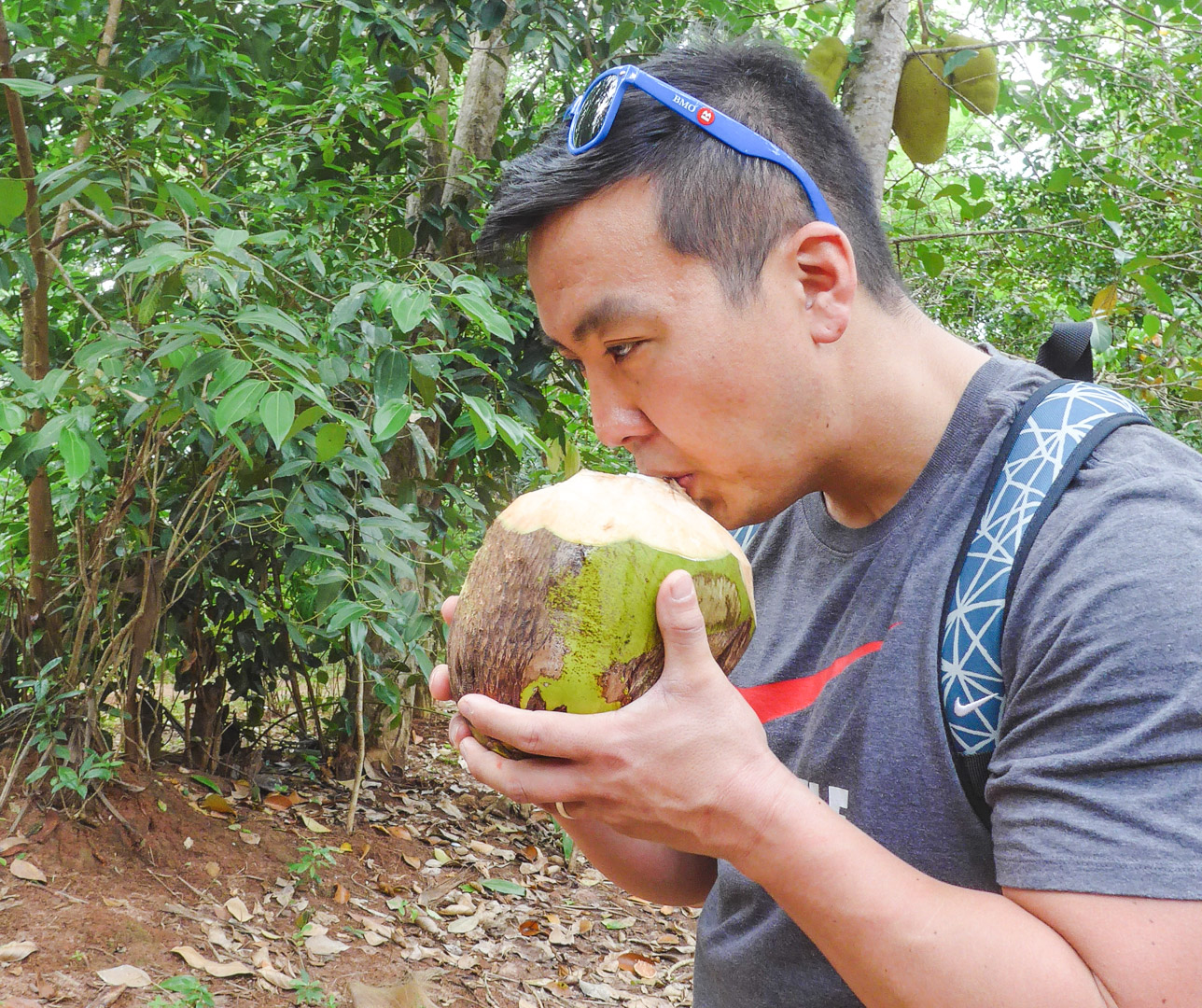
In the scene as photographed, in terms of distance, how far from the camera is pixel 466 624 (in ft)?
3.52

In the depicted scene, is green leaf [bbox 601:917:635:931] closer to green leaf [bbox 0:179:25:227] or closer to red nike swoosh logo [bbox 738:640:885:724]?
red nike swoosh logo [bbox 738:640:885:724]

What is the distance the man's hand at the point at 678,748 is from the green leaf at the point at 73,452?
0.99 metres

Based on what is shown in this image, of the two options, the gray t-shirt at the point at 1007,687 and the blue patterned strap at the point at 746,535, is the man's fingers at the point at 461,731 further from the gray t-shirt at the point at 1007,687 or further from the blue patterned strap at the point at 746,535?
the blue patterned strap at the point at 746,535

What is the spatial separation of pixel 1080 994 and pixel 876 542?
1.74 feet

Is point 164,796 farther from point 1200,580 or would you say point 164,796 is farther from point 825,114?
point 1200,580

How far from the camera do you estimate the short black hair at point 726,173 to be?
3.73ft

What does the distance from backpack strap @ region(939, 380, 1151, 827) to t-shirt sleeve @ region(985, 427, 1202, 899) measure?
0.03 metres

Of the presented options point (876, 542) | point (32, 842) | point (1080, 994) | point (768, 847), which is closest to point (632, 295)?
point (876, 542)

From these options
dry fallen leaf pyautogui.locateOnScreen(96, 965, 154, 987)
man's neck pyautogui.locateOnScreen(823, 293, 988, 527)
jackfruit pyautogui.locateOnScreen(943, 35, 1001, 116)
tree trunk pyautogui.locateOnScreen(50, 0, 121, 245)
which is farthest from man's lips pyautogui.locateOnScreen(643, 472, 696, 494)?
jackfruit pyautogui.locateOnScreen(943, 35, 1001, 116)

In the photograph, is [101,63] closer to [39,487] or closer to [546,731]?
[39,487]

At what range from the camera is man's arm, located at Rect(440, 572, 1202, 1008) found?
75 cm

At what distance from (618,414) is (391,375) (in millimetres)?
720

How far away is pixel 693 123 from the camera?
1181 mm

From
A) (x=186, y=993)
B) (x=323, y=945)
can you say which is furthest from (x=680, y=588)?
(x=323, y=945)
